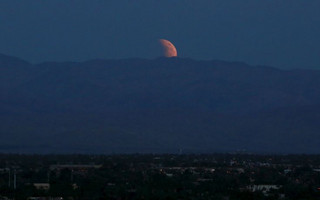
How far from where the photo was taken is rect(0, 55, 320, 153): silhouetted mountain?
487ft

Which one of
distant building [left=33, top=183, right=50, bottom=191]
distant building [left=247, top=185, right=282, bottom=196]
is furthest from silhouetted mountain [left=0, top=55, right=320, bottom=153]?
distant building [left=247, top=185, right=282, bottom=196]

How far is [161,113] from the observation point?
167000 millimetres

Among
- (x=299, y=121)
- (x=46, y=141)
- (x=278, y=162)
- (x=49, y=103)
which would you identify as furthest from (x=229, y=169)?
(x=49, y=103)

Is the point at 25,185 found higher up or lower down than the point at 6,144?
lower down

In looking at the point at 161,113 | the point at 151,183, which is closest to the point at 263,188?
the point at 151,183

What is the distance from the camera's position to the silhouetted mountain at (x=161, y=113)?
14838cm

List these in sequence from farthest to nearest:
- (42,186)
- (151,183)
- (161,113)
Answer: (161,113), (151,183), (42,186)

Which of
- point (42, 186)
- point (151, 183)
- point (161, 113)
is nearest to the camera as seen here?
point (42, 186)

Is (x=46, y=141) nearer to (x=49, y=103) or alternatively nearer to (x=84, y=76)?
(x=49, y=103)

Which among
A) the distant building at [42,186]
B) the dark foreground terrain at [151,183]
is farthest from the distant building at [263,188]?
the distant building at [42,186]

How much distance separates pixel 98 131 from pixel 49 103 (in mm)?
32129

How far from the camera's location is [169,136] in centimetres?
15350

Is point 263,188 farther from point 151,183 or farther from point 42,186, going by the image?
point 42,186

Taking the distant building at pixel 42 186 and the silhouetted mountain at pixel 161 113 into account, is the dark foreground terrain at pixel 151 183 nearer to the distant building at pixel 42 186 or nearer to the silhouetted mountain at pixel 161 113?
the distant building at pixel 42 186
